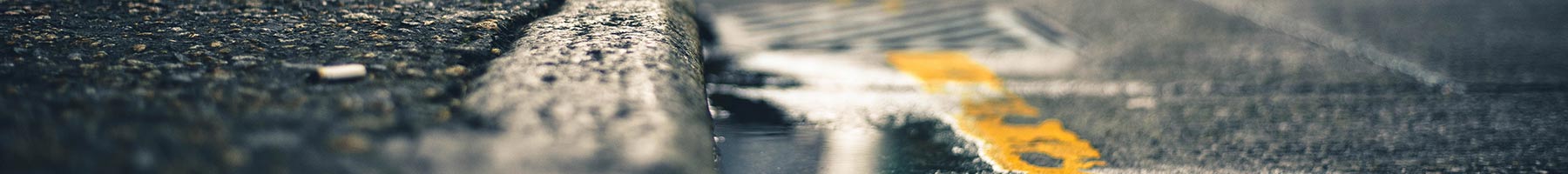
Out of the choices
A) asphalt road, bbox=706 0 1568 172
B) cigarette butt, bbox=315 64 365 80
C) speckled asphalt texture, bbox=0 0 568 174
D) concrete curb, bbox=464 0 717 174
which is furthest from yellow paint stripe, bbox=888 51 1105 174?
cigarette butt, bbox=315 64 365 80

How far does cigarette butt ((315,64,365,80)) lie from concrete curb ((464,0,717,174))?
13 centimetres

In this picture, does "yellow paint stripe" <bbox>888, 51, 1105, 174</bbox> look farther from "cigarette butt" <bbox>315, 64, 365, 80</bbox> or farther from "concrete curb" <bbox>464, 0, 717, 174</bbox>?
"cigarette butt" <bbox>315, 64, 365, 80</bbox>

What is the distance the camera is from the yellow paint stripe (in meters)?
1.63

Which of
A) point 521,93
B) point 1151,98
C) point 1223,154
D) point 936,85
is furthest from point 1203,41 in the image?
point 521,93

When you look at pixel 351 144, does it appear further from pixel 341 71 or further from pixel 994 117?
pixel 994 117

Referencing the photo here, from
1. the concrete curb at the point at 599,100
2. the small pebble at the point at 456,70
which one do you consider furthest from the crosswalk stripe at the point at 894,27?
the small pebble at the point at 456,70

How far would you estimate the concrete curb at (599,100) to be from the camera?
781 millimetres

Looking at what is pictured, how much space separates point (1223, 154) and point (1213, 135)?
0.41 feet

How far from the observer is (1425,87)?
2178 millimetres

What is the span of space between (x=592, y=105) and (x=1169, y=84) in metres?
1.74

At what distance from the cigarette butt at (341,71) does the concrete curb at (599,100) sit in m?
0.13

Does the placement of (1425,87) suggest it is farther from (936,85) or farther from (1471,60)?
(936,85)

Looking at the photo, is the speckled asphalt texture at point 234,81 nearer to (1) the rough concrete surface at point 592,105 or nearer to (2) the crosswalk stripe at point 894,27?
(1) the rough concrete surface at point 592,105

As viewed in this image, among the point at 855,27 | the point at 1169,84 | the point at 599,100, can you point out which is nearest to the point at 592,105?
the point at 599,100
